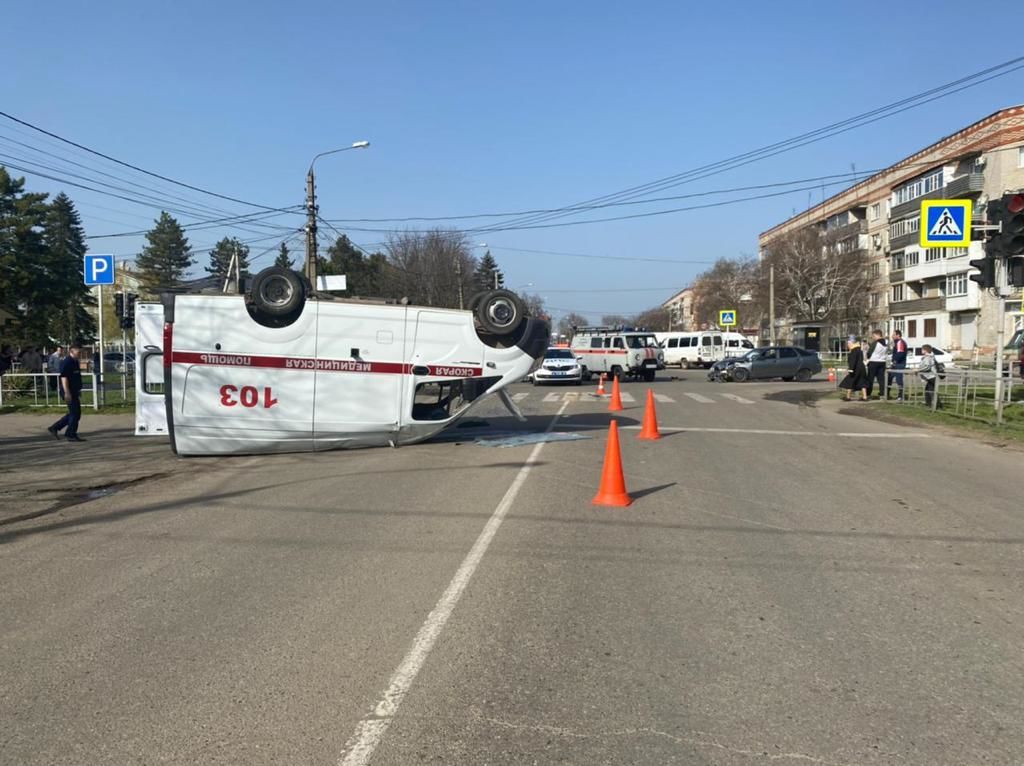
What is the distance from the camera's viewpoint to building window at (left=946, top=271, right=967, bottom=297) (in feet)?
179

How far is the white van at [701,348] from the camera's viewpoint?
53.6 metres

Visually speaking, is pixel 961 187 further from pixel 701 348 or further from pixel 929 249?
pixel 701 348

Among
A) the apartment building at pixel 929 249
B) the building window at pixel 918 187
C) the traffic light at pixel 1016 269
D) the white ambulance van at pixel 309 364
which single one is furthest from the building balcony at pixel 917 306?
the white ambulance van at pixel 309 364

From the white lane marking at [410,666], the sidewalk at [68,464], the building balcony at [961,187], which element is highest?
the building balcony at [961,187]

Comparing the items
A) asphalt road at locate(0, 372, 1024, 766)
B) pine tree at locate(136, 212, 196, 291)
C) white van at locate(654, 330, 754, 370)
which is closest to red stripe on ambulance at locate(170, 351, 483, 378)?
asphalt road at locate(0, 372, 1024, 766)

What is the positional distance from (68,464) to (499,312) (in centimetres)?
692

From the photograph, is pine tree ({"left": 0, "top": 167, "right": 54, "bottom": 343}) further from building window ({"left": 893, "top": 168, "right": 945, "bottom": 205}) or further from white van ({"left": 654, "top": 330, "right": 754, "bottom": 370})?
building window ({"left": 893, "top": 168, "right": 945, "bottom": 205})

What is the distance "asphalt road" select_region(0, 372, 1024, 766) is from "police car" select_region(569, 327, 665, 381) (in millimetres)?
24150

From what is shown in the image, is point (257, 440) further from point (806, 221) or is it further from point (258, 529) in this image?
point (806, 221)

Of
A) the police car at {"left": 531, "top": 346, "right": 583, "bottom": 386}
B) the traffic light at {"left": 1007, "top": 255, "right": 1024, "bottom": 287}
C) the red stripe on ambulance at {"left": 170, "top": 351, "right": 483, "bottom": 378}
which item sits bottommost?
the police car at {"left": 531, "top": 346, "right": 583, "bottom": 386}

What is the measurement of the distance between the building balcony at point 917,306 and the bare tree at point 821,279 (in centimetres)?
246

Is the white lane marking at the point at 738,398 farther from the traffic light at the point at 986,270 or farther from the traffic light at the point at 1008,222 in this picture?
the traffic light at the point at 1008,222

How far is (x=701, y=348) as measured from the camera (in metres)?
53.9

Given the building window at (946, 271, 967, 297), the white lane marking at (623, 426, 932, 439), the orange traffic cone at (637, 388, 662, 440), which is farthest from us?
the building window at (946, 271, 967, 297)
